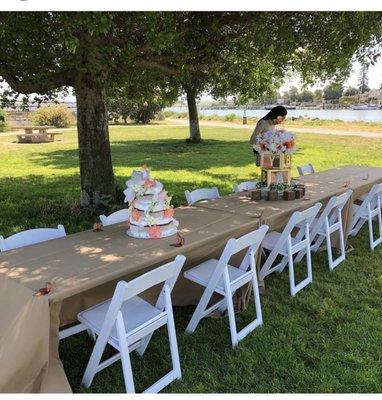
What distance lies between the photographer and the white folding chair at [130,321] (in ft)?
7.91

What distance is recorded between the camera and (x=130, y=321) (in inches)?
108

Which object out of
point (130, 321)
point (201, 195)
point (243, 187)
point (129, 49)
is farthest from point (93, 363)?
point (129, 49)

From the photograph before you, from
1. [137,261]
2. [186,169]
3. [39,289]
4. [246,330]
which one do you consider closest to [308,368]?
[246,330]

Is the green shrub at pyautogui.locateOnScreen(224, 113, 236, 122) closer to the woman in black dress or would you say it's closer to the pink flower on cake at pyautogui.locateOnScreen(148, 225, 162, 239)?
the woman in black dress

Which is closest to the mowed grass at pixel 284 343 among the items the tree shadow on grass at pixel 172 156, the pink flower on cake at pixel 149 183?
the pink flower on cake at pixel 149 183

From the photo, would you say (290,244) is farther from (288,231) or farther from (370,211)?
(370,211)

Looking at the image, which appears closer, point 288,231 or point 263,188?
point 288,231

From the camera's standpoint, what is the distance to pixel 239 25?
6684 mm

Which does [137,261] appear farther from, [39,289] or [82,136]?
[82,136]

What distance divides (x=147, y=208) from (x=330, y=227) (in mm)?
2575

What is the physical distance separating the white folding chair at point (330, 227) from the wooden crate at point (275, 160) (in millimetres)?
680

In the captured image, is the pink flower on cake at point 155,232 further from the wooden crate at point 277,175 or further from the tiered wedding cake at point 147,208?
the wooden crate at point 277,175

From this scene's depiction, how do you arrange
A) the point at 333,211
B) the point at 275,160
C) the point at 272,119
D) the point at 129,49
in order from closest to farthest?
the point at 275,160 < the point at 333,211 < the point at 129,49 < the point at 272,119

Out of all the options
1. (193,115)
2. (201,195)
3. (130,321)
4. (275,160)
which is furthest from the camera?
(193,115)
